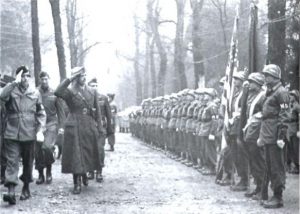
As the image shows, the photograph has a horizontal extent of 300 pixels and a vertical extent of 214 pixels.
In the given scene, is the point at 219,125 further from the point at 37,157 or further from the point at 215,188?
the point at 37,157

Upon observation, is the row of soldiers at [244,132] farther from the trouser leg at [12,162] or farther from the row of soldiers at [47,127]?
the trouser leg at [12,162]

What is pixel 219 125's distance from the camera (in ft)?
47.3

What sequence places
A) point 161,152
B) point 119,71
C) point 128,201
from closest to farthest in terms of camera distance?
1. point 128,201
2. point 161,152
3. point 119,71

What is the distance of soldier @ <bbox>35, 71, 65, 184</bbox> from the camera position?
13.0 metres

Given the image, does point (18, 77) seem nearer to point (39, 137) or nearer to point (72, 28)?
point (39, 137)

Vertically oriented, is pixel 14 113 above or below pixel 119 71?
below

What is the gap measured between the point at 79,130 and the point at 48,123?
1.20 m

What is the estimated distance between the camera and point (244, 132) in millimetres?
11516

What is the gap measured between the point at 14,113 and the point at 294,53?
1748cm

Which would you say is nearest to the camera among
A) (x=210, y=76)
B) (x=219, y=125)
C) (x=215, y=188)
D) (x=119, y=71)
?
(x=215, y=188)

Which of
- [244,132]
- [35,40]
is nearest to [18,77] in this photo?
[244,132]

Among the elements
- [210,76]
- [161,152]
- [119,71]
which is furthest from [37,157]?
[119,71]

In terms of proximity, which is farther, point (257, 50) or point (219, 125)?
point (219, 125)

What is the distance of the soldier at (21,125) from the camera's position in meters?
10.6
